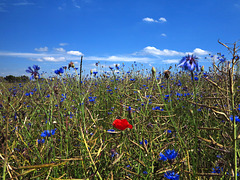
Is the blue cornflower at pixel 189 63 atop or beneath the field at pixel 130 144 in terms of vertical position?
atop

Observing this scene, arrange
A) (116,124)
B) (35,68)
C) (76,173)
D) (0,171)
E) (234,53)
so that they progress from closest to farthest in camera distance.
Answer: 1. (234,53)
2. (116,124)
3. (76,173)
4. (0,171)
5. (35,68)

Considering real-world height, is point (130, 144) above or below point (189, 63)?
below

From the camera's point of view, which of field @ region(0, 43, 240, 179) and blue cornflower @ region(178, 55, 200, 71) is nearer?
field @ region(0, 43, 240, 179)

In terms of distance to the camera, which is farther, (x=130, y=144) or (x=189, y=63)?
(x=130, y=144)

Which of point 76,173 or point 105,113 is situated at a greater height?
point 105,113

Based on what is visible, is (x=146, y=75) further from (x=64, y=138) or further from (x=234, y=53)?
(x=234, y=53)

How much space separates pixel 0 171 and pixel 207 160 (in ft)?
5.92

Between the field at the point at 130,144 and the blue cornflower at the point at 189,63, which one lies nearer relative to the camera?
the field at the point at 130,144

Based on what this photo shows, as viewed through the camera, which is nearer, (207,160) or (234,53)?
(234,53)

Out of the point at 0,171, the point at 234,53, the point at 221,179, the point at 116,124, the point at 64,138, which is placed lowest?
the point at 0,171

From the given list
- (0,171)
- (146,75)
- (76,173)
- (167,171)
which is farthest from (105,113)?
(146,75)

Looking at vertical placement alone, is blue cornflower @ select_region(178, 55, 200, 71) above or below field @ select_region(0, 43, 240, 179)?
above

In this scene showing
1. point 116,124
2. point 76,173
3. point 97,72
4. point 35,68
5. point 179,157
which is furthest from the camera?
point 97,72

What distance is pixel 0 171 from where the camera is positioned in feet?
5.24
